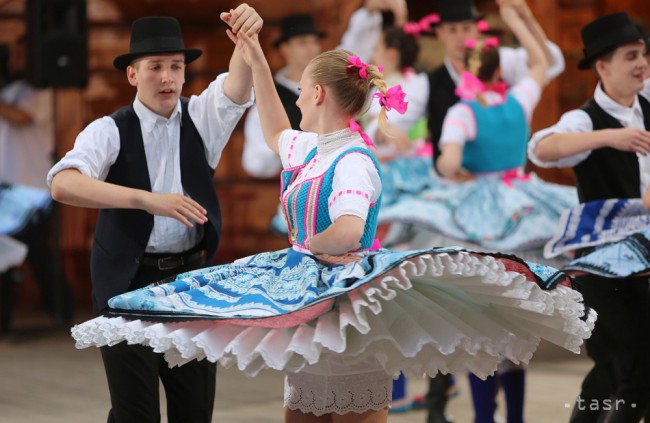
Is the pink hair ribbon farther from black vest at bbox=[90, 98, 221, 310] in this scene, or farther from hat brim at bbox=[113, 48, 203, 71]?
black vest at bbox=[90, 98, 221, 310]

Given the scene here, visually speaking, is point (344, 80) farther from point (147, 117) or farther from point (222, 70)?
point (222, 70)

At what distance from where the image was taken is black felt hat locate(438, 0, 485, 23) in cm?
589

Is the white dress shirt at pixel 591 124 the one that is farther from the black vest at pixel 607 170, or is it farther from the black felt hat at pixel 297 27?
the black felt hat at pixel 297 27

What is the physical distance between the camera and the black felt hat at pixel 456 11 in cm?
589

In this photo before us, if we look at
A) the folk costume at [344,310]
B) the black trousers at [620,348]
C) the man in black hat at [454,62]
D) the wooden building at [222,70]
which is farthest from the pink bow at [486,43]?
the wooden building at [222,70]

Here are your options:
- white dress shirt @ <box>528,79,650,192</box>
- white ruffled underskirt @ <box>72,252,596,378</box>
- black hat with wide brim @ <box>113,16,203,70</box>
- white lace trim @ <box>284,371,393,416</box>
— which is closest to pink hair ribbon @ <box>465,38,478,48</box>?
white dress shirt @ <box>528,79,650,192</box>

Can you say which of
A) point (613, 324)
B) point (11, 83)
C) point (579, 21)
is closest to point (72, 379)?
point (11, 83)

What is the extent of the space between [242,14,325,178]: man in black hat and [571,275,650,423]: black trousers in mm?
1834

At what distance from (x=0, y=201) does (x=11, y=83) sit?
3.01ft

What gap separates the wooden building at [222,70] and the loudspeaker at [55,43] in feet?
2.37

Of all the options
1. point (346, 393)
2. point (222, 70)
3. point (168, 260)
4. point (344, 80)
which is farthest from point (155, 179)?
point (222, 70)

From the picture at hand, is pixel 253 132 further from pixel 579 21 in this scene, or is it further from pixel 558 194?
pixel 579 21

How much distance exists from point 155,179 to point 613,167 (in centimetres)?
169

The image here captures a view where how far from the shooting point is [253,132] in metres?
5.98
